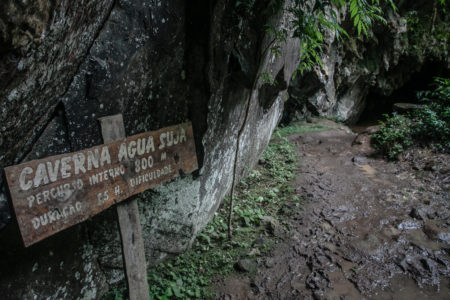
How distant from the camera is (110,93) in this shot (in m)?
2.49

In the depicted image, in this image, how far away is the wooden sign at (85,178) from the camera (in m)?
1.73

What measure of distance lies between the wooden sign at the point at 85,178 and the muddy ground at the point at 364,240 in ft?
6.24

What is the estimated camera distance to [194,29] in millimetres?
3146

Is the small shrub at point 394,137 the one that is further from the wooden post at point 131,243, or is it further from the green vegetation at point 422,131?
the wooden post at point 131,243

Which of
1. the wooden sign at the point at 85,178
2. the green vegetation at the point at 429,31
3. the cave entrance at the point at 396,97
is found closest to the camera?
the wooden sign at the point at 85,178

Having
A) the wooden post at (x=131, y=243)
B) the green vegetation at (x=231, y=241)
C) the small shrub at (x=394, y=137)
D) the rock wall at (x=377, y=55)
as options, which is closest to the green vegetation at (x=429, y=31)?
the rock wall at (x=377, y=55)

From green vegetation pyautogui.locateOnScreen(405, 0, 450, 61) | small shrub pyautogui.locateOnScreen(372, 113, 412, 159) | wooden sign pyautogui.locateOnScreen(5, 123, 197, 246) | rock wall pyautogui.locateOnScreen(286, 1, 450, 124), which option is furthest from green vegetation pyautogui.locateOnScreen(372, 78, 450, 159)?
green vegetation pyautogui.locateOnScreen(405, 0, 450, 61)

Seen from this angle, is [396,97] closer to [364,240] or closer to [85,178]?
[364,240]

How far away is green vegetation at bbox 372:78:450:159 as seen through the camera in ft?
22.4

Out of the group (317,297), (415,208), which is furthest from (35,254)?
(415,208)

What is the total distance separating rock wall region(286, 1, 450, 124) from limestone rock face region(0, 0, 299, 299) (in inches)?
326

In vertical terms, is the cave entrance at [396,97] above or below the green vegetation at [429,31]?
below

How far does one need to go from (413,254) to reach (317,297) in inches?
62.4

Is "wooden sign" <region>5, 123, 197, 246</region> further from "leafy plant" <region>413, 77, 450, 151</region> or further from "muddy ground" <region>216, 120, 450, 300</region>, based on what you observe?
"leafy plant" <region>413, 77, 450, 151</region>
